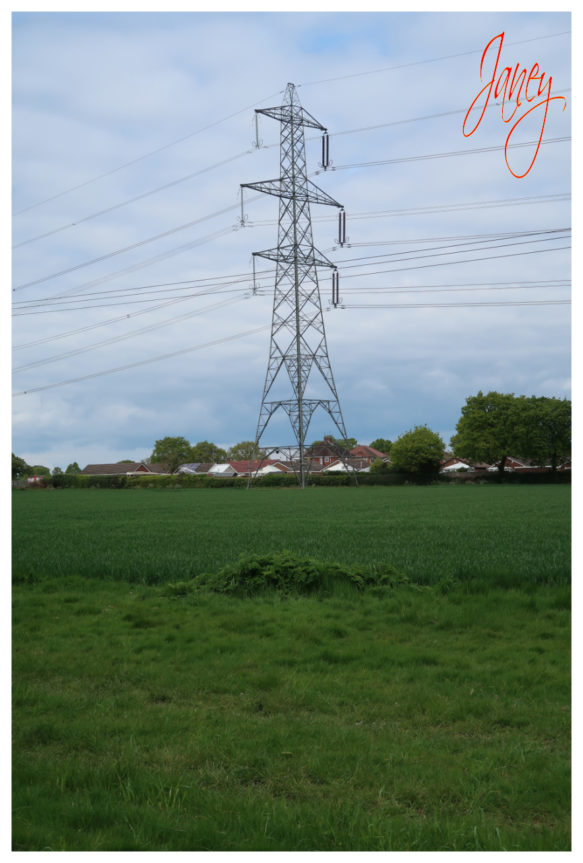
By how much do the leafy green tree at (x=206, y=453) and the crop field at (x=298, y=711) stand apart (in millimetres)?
131603

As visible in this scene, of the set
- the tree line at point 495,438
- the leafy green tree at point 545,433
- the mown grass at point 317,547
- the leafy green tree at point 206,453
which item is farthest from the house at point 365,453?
the mown grass at point 317,547

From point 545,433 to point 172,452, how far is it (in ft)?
251

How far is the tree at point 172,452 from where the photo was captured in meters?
140

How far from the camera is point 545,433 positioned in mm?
92750

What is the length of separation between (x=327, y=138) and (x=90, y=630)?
46038 millimetres

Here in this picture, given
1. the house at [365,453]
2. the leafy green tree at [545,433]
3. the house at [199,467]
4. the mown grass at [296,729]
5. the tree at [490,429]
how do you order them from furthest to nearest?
the house at [365,453]
the house at [199,467]
the tree at [490,429]
the leafy green tree at [545,433]
the mown grass at [296,729]

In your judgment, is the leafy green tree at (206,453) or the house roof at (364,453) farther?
the house roof at (364,453)

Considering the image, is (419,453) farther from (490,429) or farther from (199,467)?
(199,467)

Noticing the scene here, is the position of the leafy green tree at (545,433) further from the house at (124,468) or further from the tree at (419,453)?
the house at (124,468)

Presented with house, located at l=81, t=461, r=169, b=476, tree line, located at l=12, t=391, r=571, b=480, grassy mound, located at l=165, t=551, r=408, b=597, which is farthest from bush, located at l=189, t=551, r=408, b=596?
house, located at l=81, t=461, r=169, b=476

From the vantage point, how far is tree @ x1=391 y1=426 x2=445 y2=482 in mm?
102125
